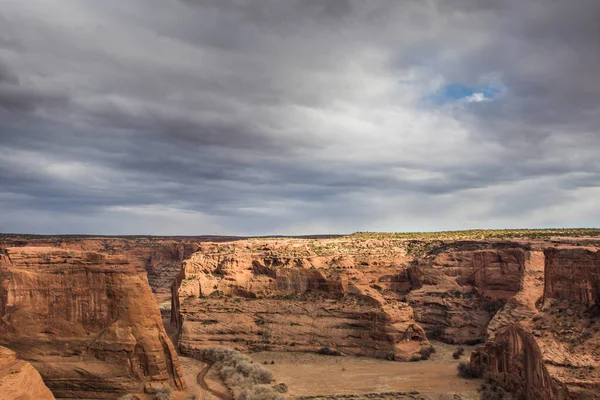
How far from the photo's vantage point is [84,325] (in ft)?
102

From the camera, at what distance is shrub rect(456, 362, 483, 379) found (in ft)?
131

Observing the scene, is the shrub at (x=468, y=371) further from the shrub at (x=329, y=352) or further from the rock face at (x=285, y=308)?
the shrub at (x=329, y=352)

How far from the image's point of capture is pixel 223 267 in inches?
2210

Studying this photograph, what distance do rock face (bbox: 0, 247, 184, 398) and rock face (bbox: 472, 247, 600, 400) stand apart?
2127cm

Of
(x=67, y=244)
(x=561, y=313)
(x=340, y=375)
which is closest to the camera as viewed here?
(x=561, y=313)

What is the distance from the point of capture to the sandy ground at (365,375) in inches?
1513

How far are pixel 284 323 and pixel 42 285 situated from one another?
25.0m

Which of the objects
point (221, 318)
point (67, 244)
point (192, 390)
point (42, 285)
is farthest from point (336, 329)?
point (67, 244)

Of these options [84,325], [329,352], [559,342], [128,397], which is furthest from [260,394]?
[559,342]

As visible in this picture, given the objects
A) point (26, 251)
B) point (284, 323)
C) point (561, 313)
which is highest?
point (26, 251)

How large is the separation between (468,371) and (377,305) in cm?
1125

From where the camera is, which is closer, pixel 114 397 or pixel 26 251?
pixel 114 397

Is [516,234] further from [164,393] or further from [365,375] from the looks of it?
[164,393]

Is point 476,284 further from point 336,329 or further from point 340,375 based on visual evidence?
point 340,375
